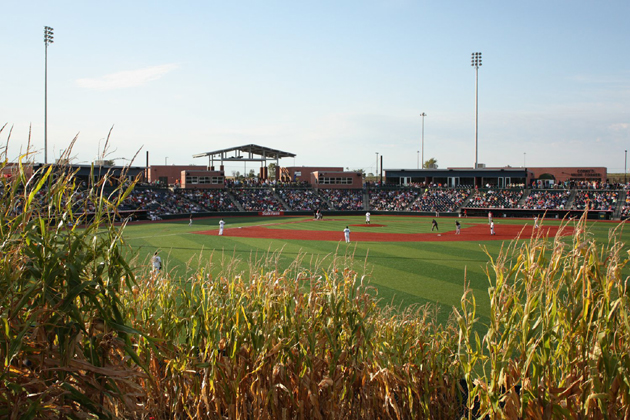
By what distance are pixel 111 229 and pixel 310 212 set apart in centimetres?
5592

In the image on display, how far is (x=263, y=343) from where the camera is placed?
5297mm

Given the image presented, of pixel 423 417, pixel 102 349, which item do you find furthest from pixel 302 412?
pixel 102 349

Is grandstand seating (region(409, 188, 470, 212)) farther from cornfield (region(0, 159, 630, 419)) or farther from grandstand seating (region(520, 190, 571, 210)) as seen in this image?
cornfield (region(0, 159, 630, 419))

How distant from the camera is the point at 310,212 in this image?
60062 mm

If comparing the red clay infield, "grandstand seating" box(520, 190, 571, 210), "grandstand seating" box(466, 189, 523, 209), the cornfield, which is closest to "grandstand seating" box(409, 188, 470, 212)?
"grandstand seating" box(466, 189, 523, 209)

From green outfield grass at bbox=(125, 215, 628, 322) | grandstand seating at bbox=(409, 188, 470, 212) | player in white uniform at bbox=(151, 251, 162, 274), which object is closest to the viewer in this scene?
player in white uniform at bbox=(151, 251, 162, 274)

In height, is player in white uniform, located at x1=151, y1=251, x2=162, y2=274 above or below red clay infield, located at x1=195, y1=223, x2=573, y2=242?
above

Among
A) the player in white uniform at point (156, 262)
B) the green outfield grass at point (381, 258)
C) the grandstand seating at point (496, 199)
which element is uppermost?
the grandstand seating at point (496, 199)

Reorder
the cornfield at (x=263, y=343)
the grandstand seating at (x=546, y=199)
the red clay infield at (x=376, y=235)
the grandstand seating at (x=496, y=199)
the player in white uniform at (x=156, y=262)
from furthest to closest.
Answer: the grandstand seating at (x=496, y=199) < the grandstand seating at (x=546, y=199) < the red clay infield at (x=376, y=235) < the player in white uniform at (x=156, y=262) < the cornfield at (x=263, y=343)

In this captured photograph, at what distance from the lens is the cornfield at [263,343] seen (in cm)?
375

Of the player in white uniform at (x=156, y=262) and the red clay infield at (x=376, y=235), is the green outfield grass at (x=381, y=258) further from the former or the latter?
the red clay infield at (x=376, y=235)

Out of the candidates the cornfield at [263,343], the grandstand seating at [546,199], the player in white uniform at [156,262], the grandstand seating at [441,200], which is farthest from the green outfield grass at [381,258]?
the grandstand seating at [441,200]

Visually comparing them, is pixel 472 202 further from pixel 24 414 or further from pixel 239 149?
pixel 24 414

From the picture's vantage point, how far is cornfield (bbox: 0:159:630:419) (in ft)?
12.3
